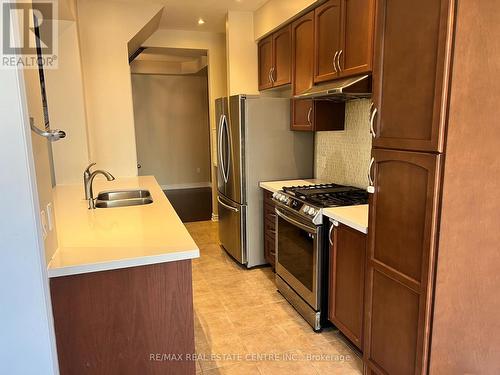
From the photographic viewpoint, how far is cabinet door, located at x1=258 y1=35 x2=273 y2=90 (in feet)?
12.8

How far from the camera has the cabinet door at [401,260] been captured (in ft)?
5.08

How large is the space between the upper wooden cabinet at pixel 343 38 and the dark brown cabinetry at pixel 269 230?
1.21 metres

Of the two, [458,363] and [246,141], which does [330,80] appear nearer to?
[246,141]

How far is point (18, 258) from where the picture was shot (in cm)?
110

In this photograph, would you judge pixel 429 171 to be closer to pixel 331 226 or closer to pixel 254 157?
pixel 331 226

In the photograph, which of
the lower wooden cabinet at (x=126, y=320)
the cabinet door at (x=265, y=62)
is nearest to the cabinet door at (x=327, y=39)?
the cabinet door at (x=265, y=62)

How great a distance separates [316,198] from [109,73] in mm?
2649

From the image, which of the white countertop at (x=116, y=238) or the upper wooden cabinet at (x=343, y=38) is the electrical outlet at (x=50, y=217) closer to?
the white countertop at (x=116, y=238)

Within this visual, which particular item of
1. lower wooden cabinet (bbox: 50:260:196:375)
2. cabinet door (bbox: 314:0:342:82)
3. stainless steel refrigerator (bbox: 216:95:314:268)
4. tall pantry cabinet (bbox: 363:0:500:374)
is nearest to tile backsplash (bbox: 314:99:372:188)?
stainless steel refrigerator (bbox: 216:95:314:268)

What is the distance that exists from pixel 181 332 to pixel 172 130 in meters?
6.89

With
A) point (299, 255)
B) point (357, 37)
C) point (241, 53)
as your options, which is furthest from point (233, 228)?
point (357, 37)

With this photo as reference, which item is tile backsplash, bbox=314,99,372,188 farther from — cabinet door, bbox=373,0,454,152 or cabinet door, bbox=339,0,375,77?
cabinet door, bbox=373,0,454,152

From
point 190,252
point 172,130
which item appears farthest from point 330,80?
point 172,130

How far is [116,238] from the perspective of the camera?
1.76m
